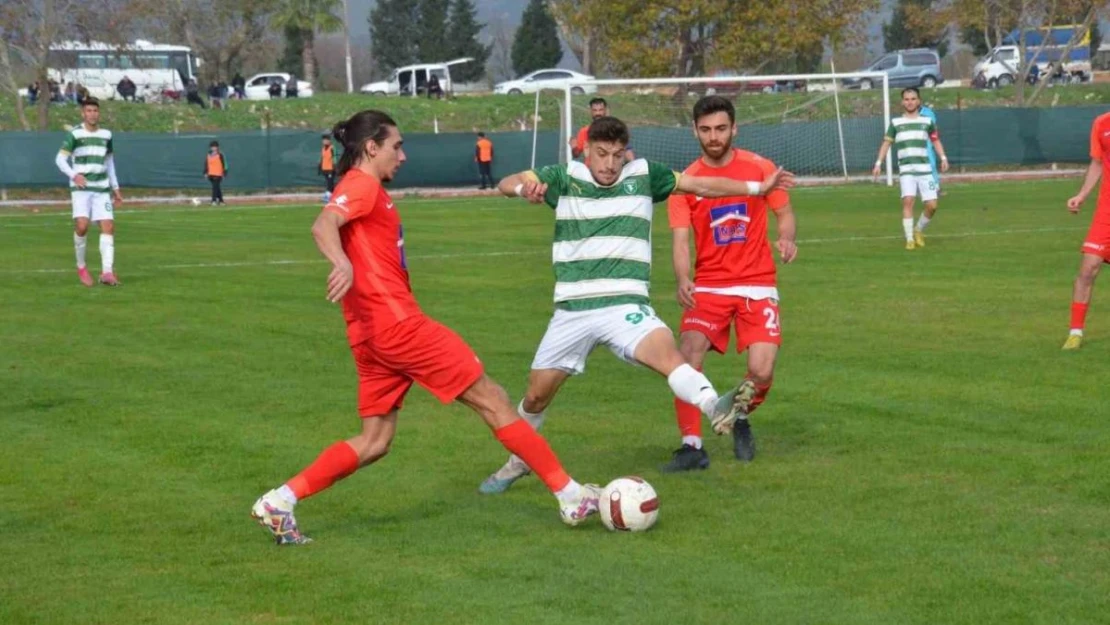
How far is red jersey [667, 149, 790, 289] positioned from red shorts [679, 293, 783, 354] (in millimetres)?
93

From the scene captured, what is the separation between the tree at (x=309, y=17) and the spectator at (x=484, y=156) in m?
35.5

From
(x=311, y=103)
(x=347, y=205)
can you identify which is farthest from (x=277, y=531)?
(x=311, y=103)

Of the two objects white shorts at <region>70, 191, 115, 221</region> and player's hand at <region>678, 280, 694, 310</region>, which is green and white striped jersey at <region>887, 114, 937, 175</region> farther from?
player's hand at <region>678, 280, 694, 310</region>

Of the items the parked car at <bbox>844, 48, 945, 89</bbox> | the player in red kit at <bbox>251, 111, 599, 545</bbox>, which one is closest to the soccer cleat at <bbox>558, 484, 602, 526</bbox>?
the player in red kit at <bbox>251, 111, 599, 545</bbox>

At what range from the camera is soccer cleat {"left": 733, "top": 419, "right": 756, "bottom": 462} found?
9172mm

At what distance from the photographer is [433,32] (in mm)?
109375

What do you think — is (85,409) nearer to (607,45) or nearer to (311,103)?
(607,45)

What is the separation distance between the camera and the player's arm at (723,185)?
8.05 meters

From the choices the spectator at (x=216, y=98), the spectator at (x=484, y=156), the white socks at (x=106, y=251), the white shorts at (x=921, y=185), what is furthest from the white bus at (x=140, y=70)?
the white socks at (x=106, y=251)

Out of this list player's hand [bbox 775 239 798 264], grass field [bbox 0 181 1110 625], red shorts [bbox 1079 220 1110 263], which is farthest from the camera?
red shorts [bbox 1079 220 1110 263]

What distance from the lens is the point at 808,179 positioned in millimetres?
45000

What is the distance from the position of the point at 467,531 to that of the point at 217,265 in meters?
15.5

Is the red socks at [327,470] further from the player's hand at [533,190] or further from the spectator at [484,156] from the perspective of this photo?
the spectator at [484,156]

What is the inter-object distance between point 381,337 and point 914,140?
17.9m
